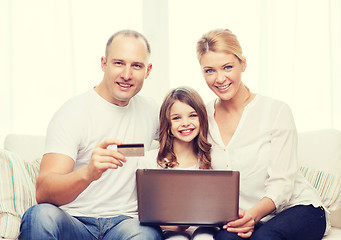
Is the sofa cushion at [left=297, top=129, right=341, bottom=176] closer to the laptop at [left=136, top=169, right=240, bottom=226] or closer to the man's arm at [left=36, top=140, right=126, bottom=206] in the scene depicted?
the laptop at [left=136, top=169, right=240, bottom=226]

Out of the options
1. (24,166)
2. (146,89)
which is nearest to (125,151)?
(24,166)

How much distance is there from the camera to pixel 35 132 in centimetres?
310

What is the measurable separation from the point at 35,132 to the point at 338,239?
2048 millimetres

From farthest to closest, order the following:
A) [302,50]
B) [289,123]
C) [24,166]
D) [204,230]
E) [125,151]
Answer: [302,50], [24,166], [289,123], [204,230], [125,151]

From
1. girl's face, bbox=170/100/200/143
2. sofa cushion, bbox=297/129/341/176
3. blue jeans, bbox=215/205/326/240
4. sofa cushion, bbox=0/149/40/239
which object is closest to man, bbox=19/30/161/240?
girl's face, bbox=170/100/200/143

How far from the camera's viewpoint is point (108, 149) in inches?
69.3

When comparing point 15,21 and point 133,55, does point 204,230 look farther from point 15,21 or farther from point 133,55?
point 15,21

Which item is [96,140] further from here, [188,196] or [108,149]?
[188,196]

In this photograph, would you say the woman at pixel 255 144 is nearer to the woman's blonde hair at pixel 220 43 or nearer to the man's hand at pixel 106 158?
the woman's blonde hair at pixel 220 43

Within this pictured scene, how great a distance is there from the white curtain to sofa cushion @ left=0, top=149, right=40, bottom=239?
1.01m

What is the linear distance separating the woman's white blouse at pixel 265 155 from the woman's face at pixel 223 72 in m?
0.12

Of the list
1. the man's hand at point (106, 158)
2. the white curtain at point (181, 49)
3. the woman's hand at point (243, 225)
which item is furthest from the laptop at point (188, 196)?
the white curtain at point (181, 49)

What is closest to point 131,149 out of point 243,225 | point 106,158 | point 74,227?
point 106,158

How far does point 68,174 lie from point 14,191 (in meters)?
0.45
